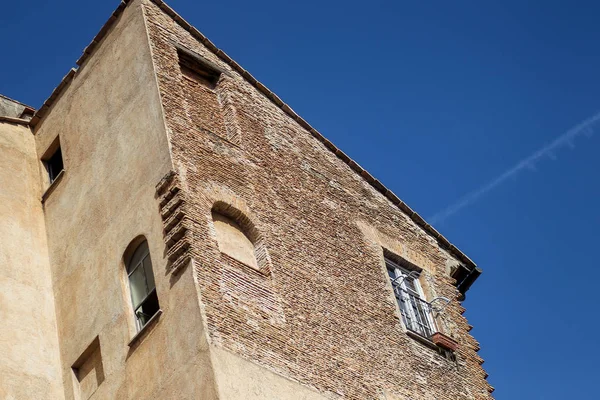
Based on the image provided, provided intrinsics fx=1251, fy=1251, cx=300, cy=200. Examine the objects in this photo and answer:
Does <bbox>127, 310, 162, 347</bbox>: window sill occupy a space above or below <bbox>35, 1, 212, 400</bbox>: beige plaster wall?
below

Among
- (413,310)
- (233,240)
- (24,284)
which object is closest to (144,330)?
(233,240)

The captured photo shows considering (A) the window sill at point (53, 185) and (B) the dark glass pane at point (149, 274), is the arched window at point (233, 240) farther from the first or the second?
(A) the window sill at point (53, 185)

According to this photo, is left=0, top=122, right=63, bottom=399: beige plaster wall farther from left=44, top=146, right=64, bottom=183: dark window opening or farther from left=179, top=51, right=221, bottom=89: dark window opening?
left=179, top=51, right=221, bottom=89: dark window opening

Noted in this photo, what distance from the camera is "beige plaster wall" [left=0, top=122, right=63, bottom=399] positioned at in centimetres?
2028

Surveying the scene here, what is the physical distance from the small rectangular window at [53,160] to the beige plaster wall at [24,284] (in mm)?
230

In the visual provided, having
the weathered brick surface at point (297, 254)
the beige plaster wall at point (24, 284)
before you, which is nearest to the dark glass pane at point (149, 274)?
the weathered brick surface at point (297, 254)

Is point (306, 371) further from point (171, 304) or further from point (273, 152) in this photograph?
point (273, 152)

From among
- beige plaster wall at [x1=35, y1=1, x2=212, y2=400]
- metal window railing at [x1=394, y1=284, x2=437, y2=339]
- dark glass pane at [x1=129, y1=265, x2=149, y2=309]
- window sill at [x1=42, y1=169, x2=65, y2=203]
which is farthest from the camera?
metal window railing at [x1=394, y1=284, x2=437, y2=339]

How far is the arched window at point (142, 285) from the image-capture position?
1967 centimetres

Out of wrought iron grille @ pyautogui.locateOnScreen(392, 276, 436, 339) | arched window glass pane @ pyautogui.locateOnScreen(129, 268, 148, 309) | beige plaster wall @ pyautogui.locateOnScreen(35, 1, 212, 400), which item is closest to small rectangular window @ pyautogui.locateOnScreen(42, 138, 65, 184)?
beige plaster wall @ pyautogui.locateOnScreen(35, 1, 212, 400)

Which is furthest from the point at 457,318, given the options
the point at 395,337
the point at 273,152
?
the point at 273,152

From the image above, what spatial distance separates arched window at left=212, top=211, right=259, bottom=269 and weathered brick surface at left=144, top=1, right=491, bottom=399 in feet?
0.88

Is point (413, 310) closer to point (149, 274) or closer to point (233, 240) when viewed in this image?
point (233, 240)

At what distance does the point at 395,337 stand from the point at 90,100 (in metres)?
7.06
